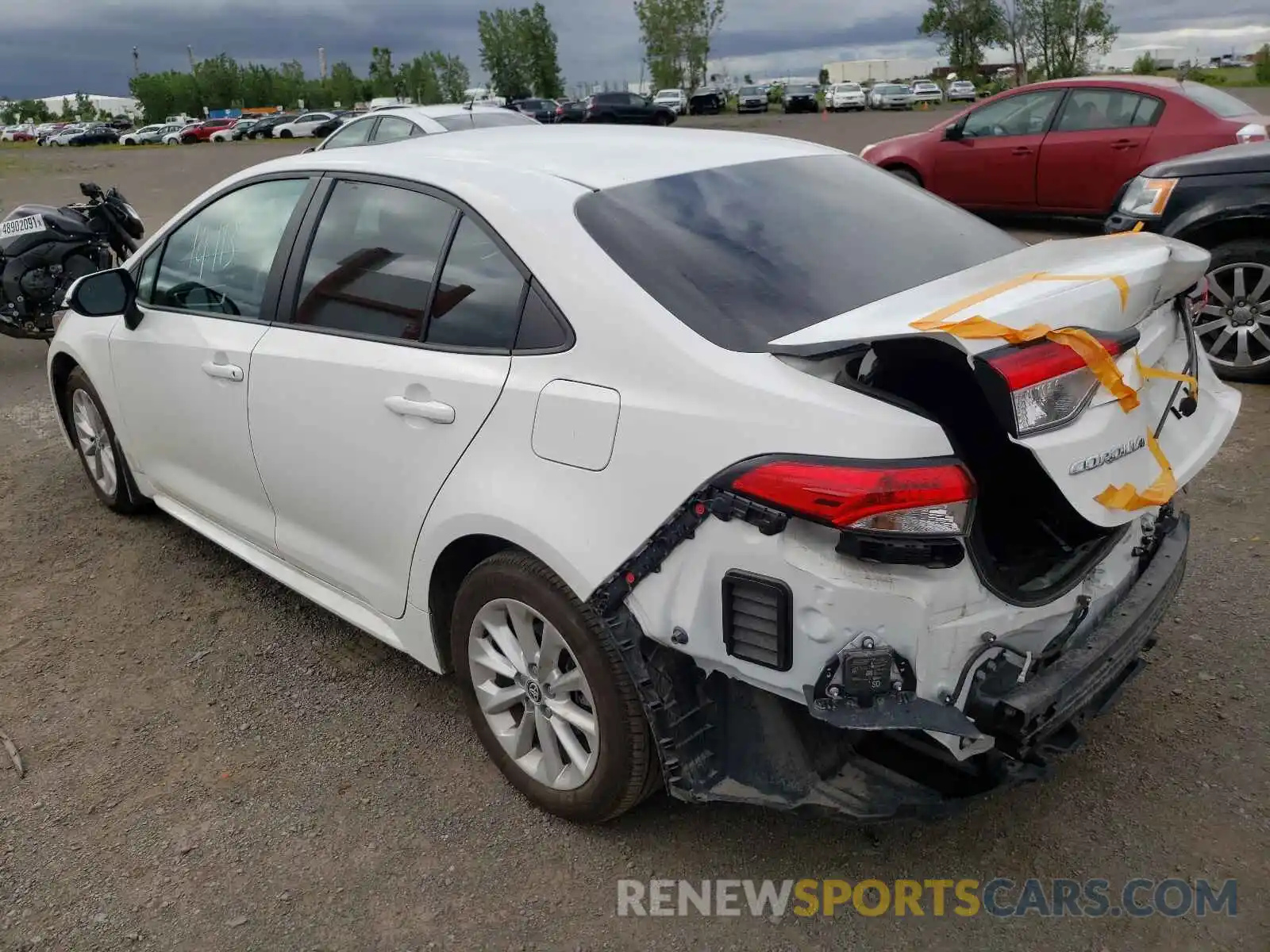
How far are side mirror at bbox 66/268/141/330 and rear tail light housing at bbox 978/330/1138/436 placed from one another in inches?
132

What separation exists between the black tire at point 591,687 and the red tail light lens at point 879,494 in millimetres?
627

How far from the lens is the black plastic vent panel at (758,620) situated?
2029 millimetres

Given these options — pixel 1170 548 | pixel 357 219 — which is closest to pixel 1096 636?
pixel 1170 548

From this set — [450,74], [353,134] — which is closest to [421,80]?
[450,74]

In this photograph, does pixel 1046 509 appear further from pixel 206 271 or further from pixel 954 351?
pixel 206 271

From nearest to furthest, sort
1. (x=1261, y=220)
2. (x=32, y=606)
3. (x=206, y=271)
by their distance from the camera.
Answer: (x=206, y=271) < (x=32, y=606) < (x=1261, y=220)

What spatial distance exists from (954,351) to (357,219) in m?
1.94

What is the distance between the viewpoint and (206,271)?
12.2 feet

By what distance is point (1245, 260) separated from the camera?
219 inches

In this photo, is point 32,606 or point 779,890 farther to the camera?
point 32,606

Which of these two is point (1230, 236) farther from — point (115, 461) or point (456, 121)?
point (456, 121)

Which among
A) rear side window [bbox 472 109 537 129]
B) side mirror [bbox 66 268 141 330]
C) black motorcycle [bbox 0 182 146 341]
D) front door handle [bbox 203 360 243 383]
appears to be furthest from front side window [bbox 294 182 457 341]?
rear side window [bbox 472 109 537 129]

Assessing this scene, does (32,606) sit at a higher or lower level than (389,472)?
lower

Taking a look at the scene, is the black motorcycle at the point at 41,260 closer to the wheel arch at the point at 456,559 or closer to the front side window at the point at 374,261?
the front side window at the point at 374,261
